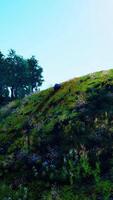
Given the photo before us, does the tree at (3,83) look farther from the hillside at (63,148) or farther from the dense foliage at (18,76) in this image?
the hillside at (63,148)

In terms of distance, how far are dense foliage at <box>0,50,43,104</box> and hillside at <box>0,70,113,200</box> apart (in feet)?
201

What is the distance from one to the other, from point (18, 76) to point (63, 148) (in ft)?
242

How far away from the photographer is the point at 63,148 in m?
22.1

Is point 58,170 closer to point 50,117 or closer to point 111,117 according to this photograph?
point 111,117

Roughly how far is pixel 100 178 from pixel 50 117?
10905 mm

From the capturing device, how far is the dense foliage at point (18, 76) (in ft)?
309

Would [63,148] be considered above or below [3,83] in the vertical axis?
below

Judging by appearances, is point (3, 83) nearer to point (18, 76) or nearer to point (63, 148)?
point (18, 76)

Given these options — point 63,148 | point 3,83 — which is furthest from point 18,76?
point 63,148

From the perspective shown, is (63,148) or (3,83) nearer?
(63,148)

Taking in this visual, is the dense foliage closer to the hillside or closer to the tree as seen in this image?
the tree

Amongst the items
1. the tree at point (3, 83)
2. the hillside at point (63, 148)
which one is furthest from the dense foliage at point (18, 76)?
the hillside at point (63, 148)

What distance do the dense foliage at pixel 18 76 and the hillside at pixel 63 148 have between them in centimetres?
6127

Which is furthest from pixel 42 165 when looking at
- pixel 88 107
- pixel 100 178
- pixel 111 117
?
pixel 88 107
